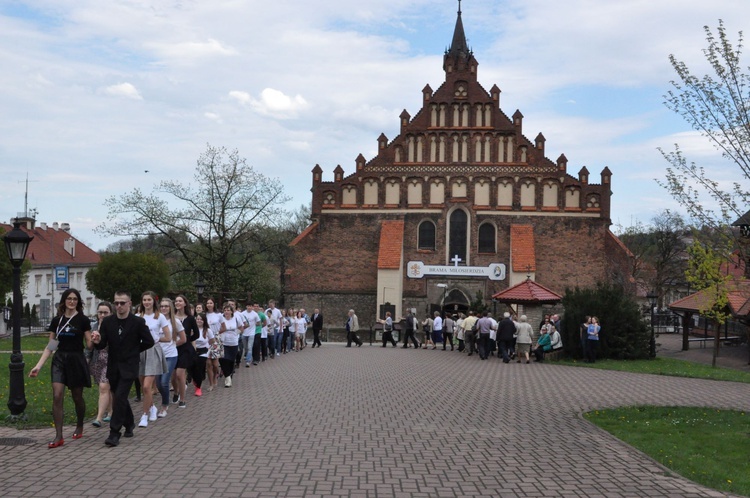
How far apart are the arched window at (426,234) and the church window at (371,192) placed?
2810 millimetres

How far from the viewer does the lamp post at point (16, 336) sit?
33.6 ft

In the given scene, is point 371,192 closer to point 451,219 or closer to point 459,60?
point 451,219

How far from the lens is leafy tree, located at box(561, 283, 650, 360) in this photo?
78.3 ft

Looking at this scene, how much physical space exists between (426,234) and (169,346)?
30.7 m

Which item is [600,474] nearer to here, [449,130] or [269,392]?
[269,392]

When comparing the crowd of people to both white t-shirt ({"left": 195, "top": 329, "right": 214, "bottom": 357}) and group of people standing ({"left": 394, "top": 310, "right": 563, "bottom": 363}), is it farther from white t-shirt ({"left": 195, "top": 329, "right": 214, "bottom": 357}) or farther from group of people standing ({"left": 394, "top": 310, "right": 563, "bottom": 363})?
group of people standing ({"left": 394, "top": 310, "right": 563, "bottom": 363})

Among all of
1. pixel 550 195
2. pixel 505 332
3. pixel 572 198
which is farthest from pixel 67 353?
pixel 572 198

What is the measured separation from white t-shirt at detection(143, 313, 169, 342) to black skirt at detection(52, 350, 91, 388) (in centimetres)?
161

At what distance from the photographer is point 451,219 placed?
40.7 m

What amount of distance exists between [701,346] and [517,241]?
400 inches

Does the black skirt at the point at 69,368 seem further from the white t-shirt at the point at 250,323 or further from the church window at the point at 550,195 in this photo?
the church window at the point at 550,195

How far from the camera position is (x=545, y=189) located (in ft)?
132

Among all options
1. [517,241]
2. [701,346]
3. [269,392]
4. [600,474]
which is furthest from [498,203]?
[600,474]

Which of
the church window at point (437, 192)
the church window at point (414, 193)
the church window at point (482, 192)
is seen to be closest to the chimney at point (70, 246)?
the church window at point (414, 193)
